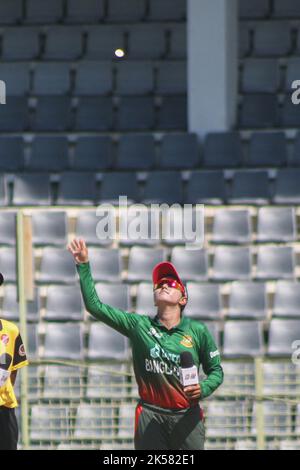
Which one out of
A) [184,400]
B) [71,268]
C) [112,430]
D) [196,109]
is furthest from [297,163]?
[184,400]

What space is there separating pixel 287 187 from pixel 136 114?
260cm

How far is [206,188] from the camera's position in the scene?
17172 mm

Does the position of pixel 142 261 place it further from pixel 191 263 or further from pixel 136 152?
pixel 136 152

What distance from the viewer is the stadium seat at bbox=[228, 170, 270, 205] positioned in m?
17.1

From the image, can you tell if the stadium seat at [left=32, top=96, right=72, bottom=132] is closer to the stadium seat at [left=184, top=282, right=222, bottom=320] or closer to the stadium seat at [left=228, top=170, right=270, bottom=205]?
the stadium seat at [left=228, top=170, right=270, bottom=205]

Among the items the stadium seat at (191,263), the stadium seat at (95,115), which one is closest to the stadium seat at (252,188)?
the stadium seat at (191,263)

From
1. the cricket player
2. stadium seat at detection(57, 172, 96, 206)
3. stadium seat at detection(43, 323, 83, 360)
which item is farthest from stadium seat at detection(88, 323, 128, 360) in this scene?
the cricket player

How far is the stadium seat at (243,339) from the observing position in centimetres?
1512

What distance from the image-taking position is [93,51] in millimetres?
20219

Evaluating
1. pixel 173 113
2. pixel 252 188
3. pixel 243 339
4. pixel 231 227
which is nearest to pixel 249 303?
pixel 243 339

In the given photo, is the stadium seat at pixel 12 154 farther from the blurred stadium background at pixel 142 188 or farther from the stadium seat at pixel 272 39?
the stadium seat at pixel 272 39

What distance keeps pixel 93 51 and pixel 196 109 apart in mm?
2552
